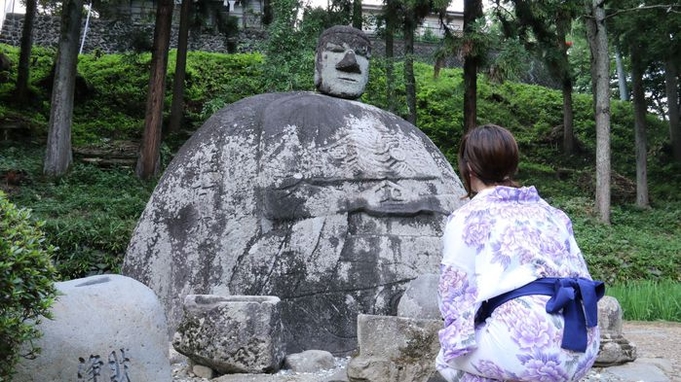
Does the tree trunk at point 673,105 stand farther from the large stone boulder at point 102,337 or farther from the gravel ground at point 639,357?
the large stone boulder at point 102,337

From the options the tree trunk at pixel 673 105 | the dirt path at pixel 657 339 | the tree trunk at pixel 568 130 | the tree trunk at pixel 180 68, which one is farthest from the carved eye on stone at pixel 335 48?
the tree trunk at pixel 568 130

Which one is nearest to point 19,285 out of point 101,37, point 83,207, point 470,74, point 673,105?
point 83,207

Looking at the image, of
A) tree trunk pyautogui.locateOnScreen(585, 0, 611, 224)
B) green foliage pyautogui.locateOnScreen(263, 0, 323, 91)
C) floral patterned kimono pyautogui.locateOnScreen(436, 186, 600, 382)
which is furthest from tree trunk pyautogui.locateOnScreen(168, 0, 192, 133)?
floral patterned kimono pyautogui.locateOnScreen(436, 186, 600, 382)

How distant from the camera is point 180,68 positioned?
14.6 meters

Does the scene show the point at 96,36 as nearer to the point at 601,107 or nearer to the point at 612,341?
the point at 601,107

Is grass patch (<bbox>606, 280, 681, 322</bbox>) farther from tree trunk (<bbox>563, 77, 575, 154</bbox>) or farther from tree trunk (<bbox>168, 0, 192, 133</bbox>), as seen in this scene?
tree trunk (<bbox>563, 77, 575, 154</bbox>)

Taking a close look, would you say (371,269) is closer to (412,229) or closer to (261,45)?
(412,229)

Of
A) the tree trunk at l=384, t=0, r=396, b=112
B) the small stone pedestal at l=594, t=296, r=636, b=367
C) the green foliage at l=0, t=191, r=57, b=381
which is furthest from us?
the tree trunk at l=384, t=0, r=396, b=112

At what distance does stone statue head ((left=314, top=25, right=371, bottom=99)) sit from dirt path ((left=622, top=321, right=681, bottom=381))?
3223 mm

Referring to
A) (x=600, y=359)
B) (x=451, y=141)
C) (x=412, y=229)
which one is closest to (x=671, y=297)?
(x=600, y=359)

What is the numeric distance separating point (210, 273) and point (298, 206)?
0.79m

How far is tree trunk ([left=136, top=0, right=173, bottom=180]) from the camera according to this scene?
1172 cm

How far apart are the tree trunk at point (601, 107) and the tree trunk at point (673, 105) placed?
307 cm

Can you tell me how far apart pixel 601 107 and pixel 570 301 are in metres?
11.6
